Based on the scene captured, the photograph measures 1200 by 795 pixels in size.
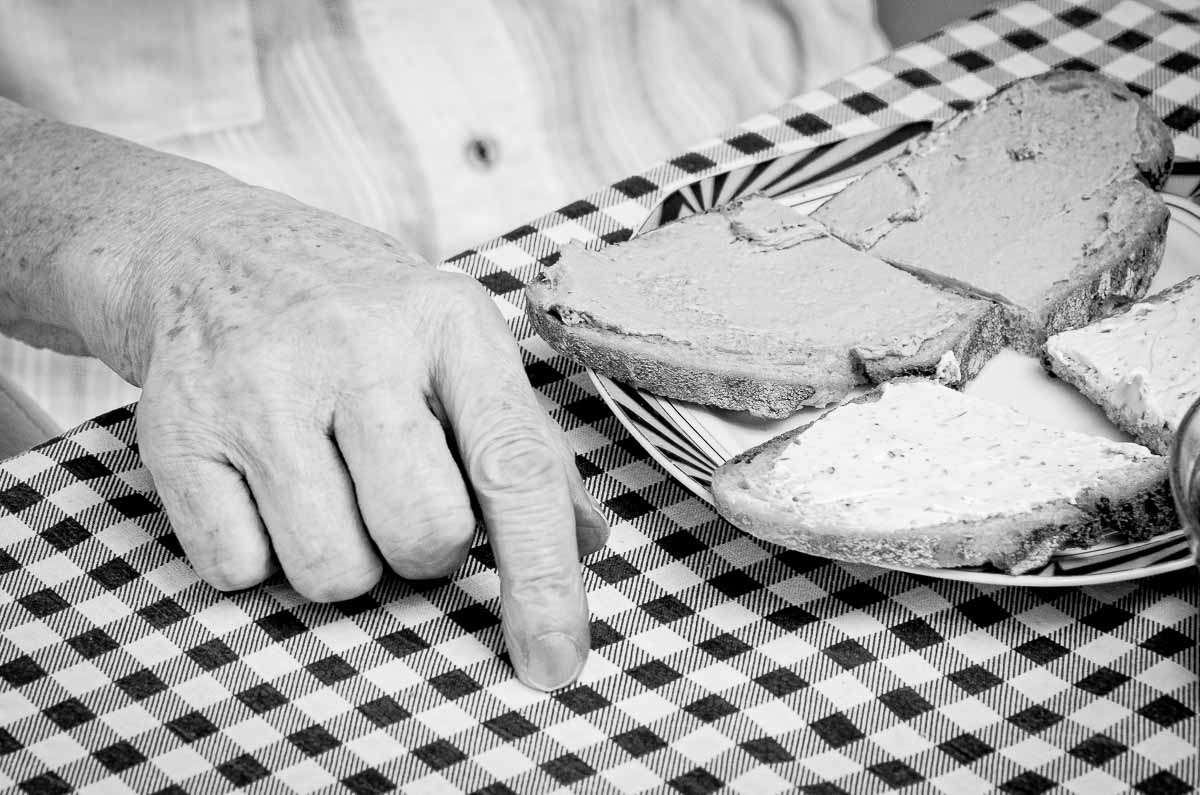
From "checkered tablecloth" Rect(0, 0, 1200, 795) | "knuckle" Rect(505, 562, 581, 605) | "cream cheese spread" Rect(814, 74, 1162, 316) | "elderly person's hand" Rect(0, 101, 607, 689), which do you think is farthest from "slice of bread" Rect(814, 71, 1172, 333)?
"knuckle" Rect(505, 562, 581, 605)

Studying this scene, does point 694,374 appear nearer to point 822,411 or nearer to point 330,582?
point 822,411

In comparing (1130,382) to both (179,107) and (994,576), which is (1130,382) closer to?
(994,576)

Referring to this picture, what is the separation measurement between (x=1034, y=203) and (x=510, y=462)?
99 cm

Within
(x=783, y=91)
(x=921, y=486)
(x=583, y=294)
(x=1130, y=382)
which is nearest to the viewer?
(x=921, y=486)

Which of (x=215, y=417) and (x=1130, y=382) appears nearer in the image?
(x=215, y=417)

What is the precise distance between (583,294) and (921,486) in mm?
532

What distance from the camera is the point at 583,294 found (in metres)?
1.59

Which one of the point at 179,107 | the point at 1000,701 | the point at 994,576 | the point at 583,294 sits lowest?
the point at 1000,701

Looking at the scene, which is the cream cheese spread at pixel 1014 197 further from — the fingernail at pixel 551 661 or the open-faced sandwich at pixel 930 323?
the fingernail at pixel 551 661

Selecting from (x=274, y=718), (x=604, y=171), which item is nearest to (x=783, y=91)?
(x=604, y=171)

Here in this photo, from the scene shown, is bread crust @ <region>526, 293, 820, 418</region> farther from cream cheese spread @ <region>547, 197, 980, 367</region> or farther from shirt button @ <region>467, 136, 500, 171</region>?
shirt button @ <region>467, 136, 500, 171</region>

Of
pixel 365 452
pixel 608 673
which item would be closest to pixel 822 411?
pixel 608 673

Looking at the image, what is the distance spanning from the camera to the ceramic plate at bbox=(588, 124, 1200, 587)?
1.18 m

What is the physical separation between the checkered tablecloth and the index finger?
1.7 inches
